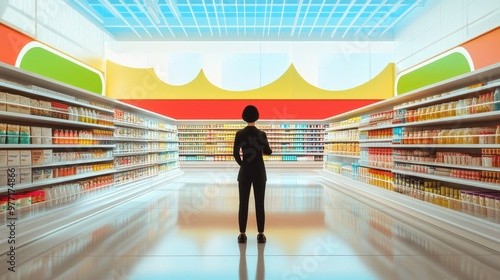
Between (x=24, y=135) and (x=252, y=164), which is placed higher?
(x=24, y=135)

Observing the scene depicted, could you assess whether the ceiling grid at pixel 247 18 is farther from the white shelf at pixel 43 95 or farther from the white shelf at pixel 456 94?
the white shelf at pixel 456 94

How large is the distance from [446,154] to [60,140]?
19.3ft

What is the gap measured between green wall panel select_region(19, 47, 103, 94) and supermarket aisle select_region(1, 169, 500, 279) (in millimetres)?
7842

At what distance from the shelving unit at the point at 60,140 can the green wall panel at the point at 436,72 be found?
1058cm

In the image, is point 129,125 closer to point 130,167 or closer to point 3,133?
point 130,167

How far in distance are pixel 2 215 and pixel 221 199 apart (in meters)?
4.03

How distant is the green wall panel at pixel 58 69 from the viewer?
1075 centimetres

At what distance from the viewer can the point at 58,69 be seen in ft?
40.0

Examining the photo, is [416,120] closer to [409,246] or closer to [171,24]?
[409,246]

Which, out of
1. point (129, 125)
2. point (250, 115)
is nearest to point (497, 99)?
point (250, 115)

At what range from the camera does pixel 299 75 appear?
15523mm

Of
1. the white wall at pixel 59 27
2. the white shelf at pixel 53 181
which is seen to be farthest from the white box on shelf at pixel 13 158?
the white wall at pixel 59 27

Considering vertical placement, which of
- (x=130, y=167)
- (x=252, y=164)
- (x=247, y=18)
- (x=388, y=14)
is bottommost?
(x=130, y=167)

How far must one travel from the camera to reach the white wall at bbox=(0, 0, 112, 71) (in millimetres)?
10042
